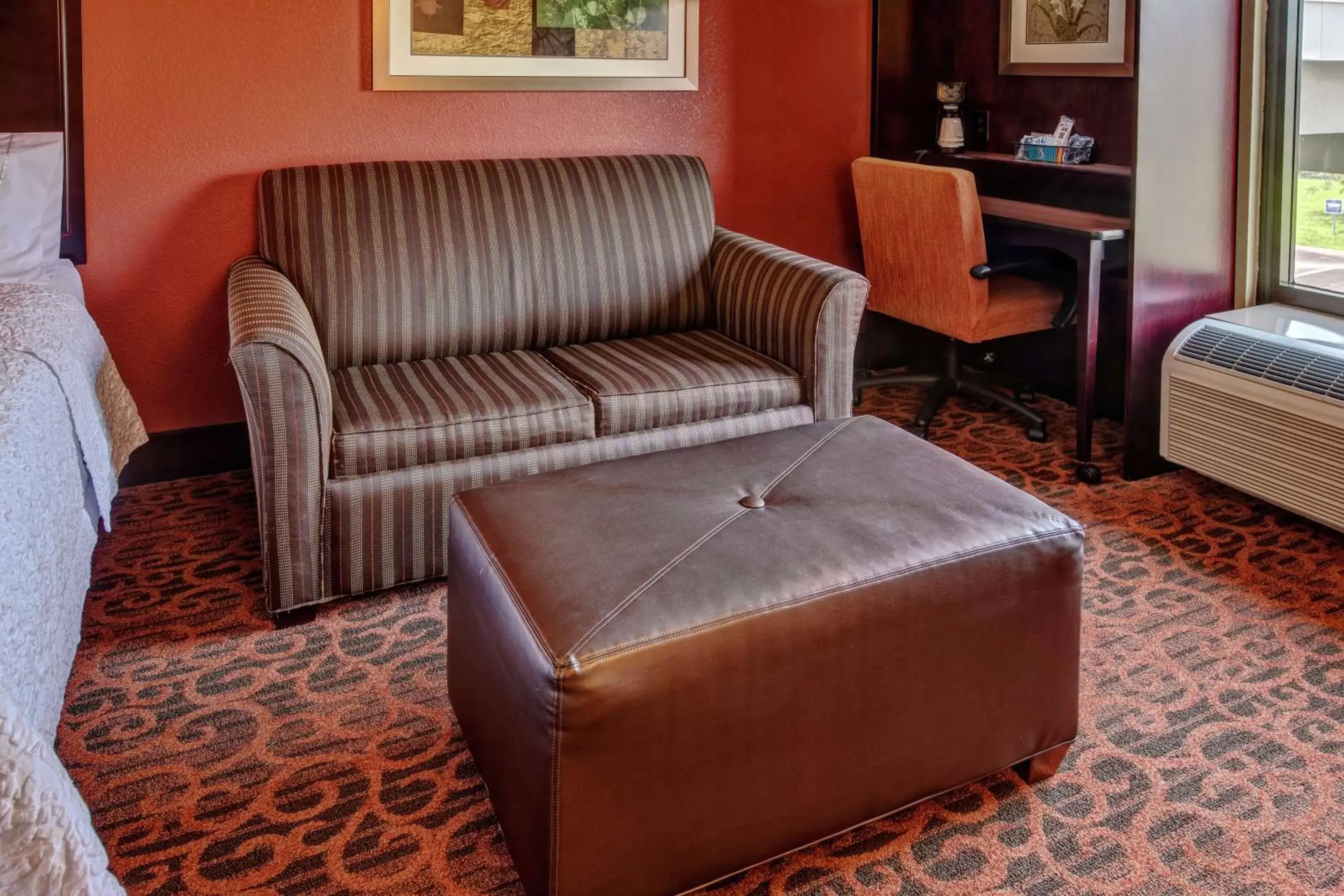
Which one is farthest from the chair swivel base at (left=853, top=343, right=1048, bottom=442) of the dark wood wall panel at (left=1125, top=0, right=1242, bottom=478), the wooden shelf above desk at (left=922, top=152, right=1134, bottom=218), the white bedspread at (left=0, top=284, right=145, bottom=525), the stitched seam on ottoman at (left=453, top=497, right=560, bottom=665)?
the white bedspread at (left=0, top=284, right=145, bottom=525)

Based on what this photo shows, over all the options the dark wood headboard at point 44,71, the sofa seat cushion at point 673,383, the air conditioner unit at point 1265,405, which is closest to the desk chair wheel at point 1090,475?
the air conditioner unit at point 1265,405

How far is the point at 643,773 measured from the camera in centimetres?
152

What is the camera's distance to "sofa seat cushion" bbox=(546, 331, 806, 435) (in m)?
2.75

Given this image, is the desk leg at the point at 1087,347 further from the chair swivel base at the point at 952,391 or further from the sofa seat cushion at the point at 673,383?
the sofa seat cushion at the point at 673,383

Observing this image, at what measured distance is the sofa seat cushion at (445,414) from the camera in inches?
98.2

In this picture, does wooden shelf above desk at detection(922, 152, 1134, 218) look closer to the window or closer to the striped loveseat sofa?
the window

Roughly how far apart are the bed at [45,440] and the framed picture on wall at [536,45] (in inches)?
33.7

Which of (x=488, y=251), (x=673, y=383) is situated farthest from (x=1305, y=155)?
(x=488, y=251)

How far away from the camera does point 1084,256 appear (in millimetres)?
3199

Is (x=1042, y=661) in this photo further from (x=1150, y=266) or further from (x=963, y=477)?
(x=1150, y=266)

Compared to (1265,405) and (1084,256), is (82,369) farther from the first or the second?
(1265,405)

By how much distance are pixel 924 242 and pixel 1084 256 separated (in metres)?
0.48

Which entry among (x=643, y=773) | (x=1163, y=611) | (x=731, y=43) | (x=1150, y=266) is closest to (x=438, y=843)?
(x=643, y=773)

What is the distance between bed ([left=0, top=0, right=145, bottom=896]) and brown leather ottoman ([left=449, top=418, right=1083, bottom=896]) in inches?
22.2
